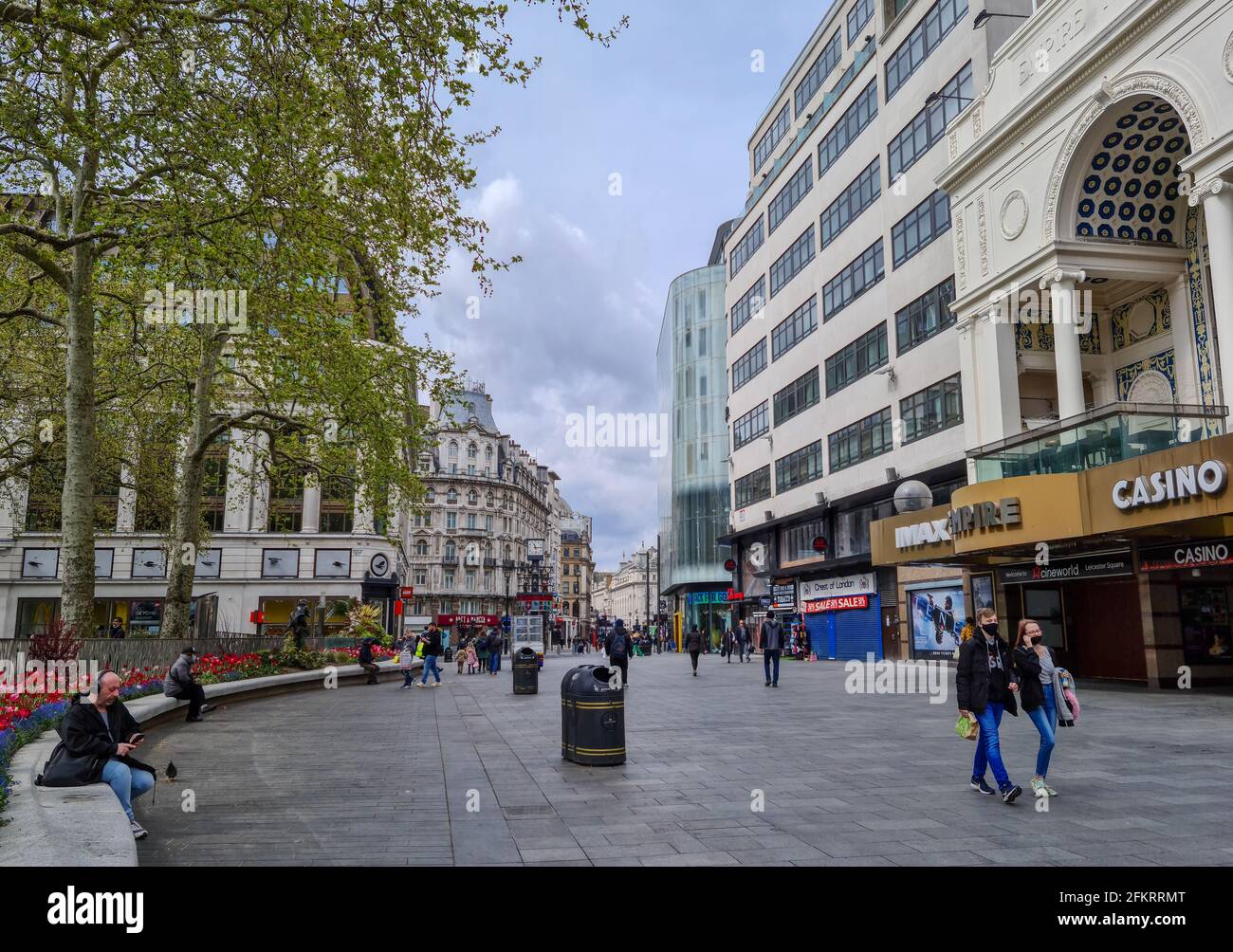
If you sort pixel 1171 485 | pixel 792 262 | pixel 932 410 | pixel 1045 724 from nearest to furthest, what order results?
pixel 1045 724 → pixel 1171 485 → pixel 932 410 → pixel 792 262

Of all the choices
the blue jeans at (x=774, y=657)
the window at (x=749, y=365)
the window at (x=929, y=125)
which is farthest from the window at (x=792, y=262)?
the blue jeans at (x=774, y=657)

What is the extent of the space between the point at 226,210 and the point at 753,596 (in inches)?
1478

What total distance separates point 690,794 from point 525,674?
13.2m

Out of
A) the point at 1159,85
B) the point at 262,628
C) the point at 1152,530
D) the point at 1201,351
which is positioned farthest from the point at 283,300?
the point at 262,628

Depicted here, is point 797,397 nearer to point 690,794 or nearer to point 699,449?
point 699,449

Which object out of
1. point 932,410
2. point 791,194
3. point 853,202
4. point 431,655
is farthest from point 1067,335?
point 791,194

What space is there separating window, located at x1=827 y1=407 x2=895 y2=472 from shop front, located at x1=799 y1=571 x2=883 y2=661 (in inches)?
180

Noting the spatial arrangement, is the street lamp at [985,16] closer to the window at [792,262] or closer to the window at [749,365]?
the window at [792,262]

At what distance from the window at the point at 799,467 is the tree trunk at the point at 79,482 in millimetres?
28218

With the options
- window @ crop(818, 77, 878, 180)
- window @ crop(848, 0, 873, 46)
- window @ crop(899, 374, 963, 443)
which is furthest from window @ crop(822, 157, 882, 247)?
window @ crop(899, 374, 963, 443)

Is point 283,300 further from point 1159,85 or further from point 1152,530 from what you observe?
point 1159,85

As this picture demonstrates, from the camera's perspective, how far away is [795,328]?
40.4 metres

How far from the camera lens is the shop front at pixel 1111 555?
15969 mm
